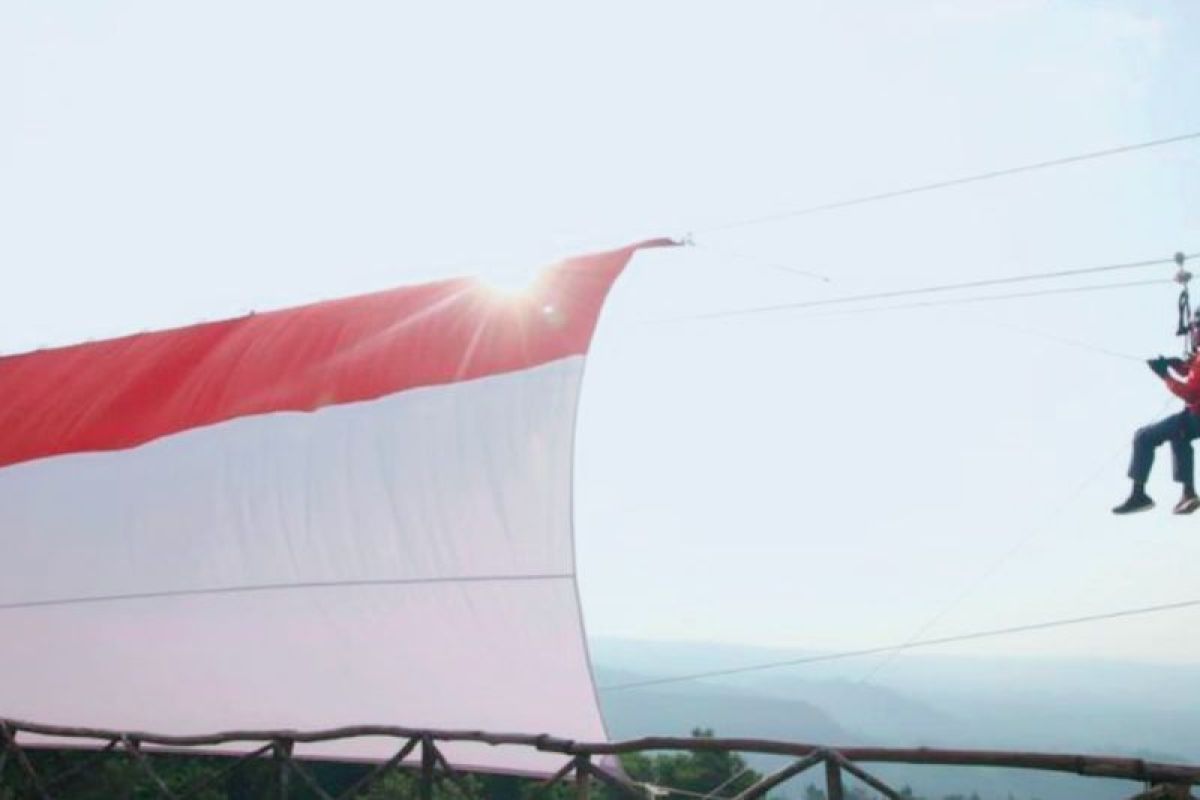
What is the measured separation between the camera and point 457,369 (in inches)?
321

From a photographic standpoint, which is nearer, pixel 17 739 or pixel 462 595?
pixel 462 595

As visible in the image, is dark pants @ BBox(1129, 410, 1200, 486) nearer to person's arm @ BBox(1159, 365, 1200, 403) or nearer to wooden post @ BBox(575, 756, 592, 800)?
person's arm @ BBox(1159, 365, 1200, 403)

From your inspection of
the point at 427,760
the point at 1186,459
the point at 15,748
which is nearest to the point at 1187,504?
the point at 1186,459

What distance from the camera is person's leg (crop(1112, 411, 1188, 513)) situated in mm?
7926

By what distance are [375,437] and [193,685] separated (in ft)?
7.44

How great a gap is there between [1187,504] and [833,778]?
3300mm

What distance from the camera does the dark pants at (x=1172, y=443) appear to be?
25.4 feet

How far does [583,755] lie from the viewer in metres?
7.25

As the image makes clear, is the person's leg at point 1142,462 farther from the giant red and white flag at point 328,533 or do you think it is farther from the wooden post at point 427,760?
the wooden post at point 427,760

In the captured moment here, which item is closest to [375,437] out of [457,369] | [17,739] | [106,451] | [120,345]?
[457,369]

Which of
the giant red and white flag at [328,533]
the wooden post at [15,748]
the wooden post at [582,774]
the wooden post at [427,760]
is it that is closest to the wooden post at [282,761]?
the giant red and white flag at [328,533]

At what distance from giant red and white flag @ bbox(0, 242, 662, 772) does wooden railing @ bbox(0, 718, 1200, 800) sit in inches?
6.2

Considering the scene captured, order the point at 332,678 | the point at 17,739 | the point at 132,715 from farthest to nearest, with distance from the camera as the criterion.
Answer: the point at 17,739
the point at 132,715
the point at 332,678

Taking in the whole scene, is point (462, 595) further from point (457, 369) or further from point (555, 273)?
point (555, 273)
